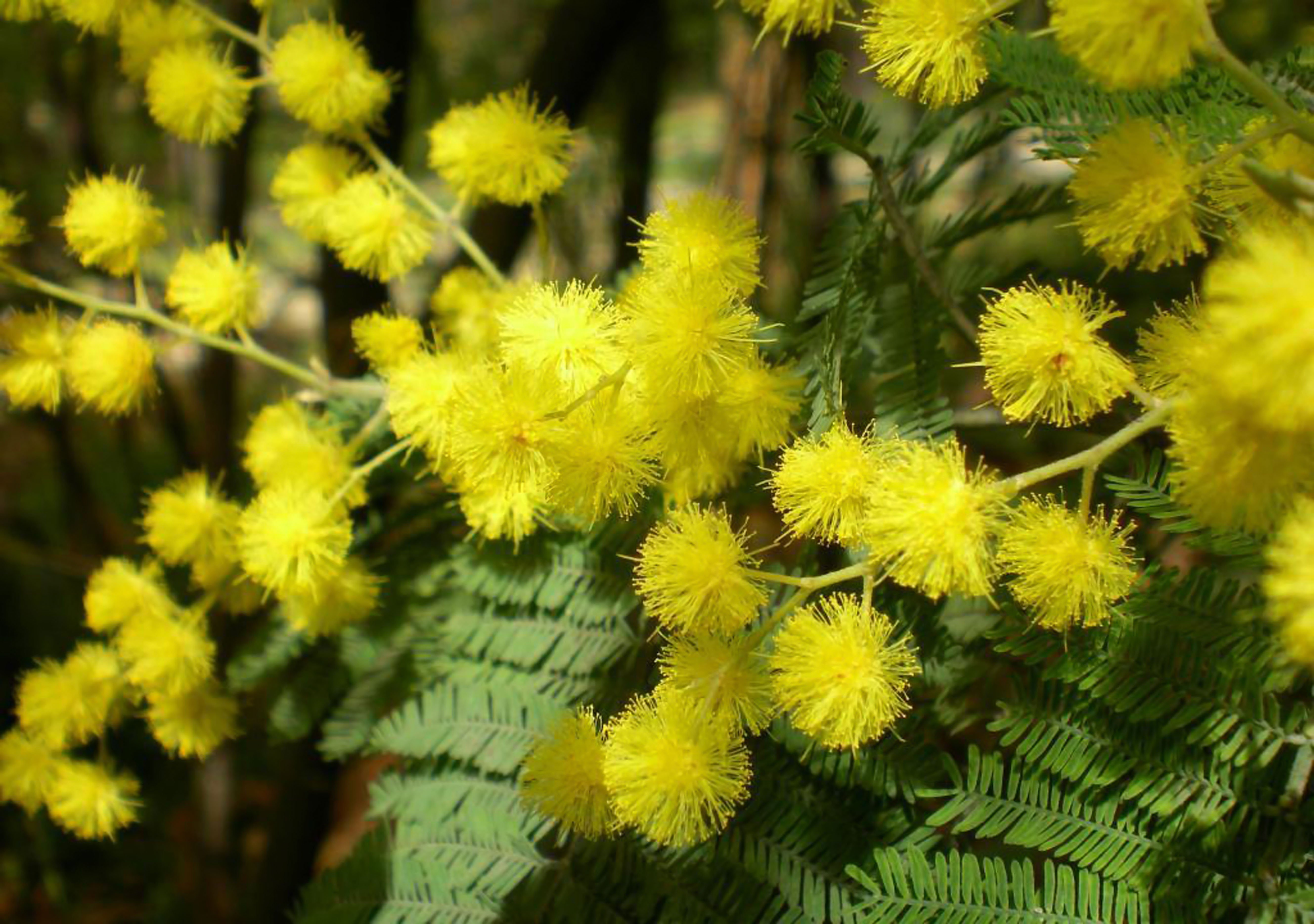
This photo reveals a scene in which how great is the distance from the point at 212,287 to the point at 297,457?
0.15 meters

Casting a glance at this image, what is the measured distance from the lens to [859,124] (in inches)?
24.8

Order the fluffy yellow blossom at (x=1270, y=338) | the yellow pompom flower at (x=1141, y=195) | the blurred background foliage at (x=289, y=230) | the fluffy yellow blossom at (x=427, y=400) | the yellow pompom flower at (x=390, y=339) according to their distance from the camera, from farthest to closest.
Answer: the blurred background foliage at (x=289, y=230)
the yellow pompom flower at (x=390, y=339)
the fluffy yellow blossom at (x=427, y=400)
the yellow pompom flower at (x=1141, y=195)
the fluffy yellow blossom at (x=1270, y=338)

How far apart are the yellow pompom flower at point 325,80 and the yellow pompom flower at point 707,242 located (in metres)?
0.35

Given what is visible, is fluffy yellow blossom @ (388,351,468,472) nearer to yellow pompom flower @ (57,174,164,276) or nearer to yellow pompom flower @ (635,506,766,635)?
yellow pompom flower @ (635,506,766,635)

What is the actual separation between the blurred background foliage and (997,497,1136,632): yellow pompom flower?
1.54 ft

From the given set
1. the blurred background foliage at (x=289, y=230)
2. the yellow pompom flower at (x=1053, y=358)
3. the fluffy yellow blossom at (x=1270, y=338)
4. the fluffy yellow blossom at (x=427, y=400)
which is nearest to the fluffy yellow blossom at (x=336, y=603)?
the fluffy yellow blossom at (x=427, y=400)

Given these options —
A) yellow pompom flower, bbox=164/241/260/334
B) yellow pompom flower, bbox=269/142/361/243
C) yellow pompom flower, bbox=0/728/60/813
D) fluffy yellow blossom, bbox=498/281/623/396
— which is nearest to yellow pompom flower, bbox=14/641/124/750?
yellow pompom flower, bbox=0/728/60/813

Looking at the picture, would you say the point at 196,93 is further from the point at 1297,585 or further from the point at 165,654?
the point at 1297,585

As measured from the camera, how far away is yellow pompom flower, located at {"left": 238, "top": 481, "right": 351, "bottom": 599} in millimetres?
653

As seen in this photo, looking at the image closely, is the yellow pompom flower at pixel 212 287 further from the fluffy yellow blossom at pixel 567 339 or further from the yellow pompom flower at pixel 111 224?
the fluffy yellow blossom at pixel 567 339

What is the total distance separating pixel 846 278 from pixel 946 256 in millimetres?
249

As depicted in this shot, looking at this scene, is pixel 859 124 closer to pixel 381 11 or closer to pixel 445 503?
pixel 445 503

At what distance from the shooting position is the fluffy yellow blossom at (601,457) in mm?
496

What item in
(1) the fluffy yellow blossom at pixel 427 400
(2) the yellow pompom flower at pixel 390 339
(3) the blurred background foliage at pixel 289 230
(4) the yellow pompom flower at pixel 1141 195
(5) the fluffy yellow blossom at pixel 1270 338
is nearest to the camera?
(5) the fluffy yellow blossom at pixel 1270 338
